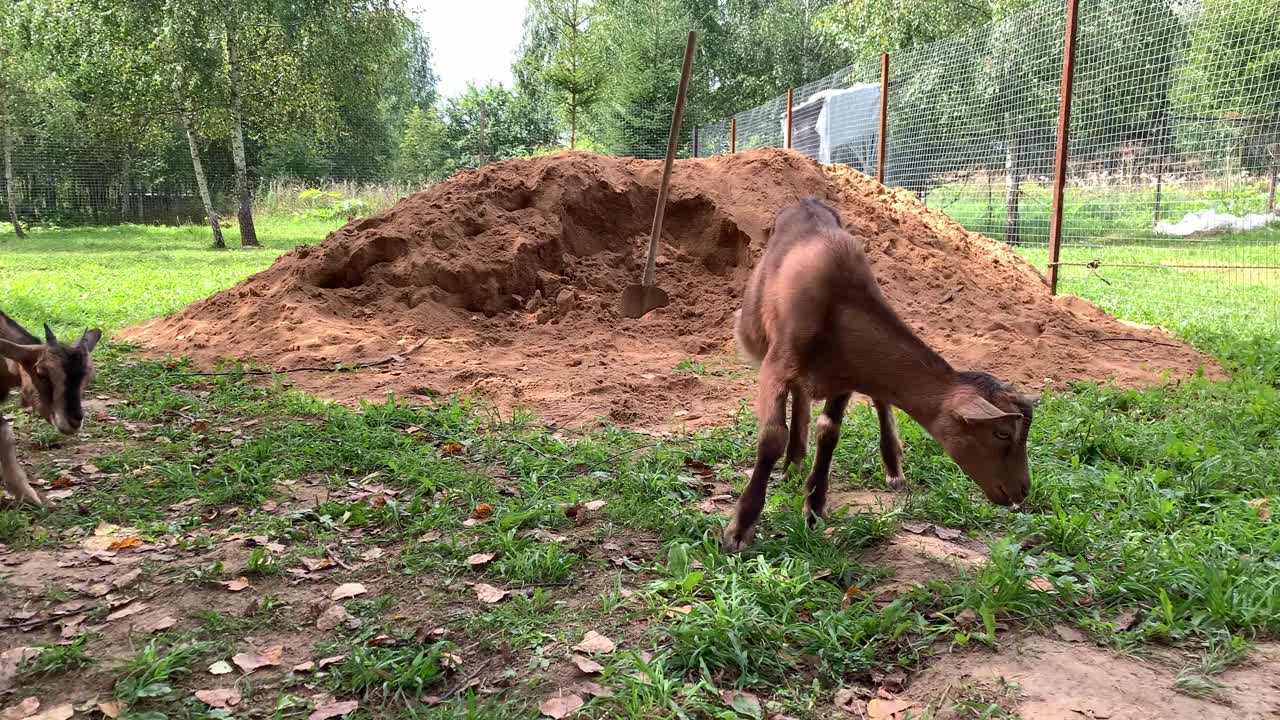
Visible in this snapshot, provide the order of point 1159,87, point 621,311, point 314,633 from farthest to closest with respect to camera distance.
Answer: point 1159,87 → point 621,311 → point 314,633

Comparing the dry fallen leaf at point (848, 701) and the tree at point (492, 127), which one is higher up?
the tree at point (492, 127)

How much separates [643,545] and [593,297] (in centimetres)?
558

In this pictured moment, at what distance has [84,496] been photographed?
4.07 meters

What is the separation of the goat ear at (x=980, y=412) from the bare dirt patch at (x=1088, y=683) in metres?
0.86

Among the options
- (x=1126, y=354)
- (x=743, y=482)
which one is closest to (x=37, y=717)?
(x=743, y=482)

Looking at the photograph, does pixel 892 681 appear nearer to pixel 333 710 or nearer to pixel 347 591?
pixel 333 710

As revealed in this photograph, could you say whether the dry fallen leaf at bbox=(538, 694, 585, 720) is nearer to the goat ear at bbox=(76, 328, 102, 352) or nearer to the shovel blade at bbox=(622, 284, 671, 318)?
the goat ear at bbox=(76, 328, 102, 352)

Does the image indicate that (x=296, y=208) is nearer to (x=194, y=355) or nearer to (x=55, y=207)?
(x=55, y=207)

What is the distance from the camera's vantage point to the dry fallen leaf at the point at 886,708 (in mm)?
2428

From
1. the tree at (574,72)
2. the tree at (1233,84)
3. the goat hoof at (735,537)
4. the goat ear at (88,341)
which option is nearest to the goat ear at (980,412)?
the goat hoof at (735,537)

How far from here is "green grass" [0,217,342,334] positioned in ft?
30.5

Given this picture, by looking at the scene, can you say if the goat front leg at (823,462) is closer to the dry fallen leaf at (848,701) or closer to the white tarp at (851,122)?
the dry fallen leaf at (848,701)

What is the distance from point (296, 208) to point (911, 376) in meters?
29.0

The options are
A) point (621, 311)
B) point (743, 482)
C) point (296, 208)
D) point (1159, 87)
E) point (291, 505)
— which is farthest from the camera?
point (296, 208)
